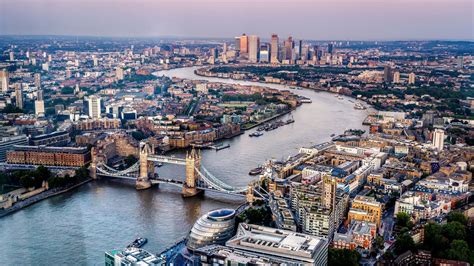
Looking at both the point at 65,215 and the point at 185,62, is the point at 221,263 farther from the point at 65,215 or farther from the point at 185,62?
the point at 185,62

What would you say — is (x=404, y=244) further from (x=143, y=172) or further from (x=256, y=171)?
(x=143, y=172)

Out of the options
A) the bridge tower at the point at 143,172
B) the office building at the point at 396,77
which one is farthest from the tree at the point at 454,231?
the office building at the point at 396,77

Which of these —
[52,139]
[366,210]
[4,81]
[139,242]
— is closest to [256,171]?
[366,210]

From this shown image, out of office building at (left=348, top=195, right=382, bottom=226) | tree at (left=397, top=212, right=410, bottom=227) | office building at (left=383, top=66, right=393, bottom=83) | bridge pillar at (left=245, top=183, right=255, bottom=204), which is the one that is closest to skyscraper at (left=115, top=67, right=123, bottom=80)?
office building at (left=383, top=66, right=393, bottom=83)

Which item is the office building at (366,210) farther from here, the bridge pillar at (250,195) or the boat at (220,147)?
the boat at (220,147)

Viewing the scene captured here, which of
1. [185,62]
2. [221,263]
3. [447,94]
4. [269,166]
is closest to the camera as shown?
[221,263]

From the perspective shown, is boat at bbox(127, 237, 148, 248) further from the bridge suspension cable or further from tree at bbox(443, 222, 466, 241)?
tree at bbox(443, 222, 466, 241)

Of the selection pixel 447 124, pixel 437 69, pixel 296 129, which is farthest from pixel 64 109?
pixel 437 69
